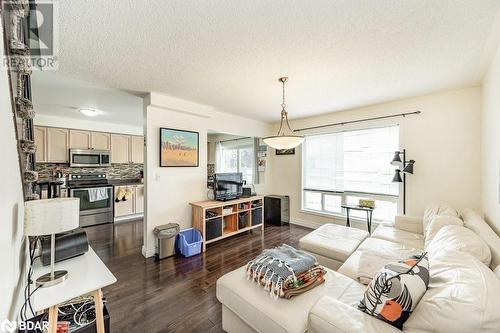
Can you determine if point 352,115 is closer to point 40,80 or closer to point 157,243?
Result: point 157,243

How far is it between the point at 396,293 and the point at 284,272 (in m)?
0.65

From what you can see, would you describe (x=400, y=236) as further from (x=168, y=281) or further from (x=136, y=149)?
(x=136, y=149)

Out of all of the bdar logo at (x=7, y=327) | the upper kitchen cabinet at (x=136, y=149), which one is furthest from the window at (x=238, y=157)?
the bdar logo at (x=7, y=327)

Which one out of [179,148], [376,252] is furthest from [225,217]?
[376,252]

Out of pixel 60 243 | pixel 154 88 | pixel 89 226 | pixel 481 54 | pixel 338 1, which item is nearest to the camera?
pixel 338 1

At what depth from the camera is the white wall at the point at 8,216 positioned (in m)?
0.83

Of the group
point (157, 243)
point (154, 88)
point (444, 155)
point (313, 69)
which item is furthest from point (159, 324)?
point (444, 155)

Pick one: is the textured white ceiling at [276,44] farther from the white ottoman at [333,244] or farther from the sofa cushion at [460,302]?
the white ottoman at [333,244]

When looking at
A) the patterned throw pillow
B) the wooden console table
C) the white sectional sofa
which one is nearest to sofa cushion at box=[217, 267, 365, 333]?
the white sectional sofa

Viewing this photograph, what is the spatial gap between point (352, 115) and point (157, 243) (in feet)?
13.0

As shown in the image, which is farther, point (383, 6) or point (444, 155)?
point (444, 155)

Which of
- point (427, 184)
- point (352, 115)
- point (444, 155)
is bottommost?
point (427, 184)

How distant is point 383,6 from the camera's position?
4.49ft

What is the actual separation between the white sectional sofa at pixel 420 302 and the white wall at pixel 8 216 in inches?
44.5
